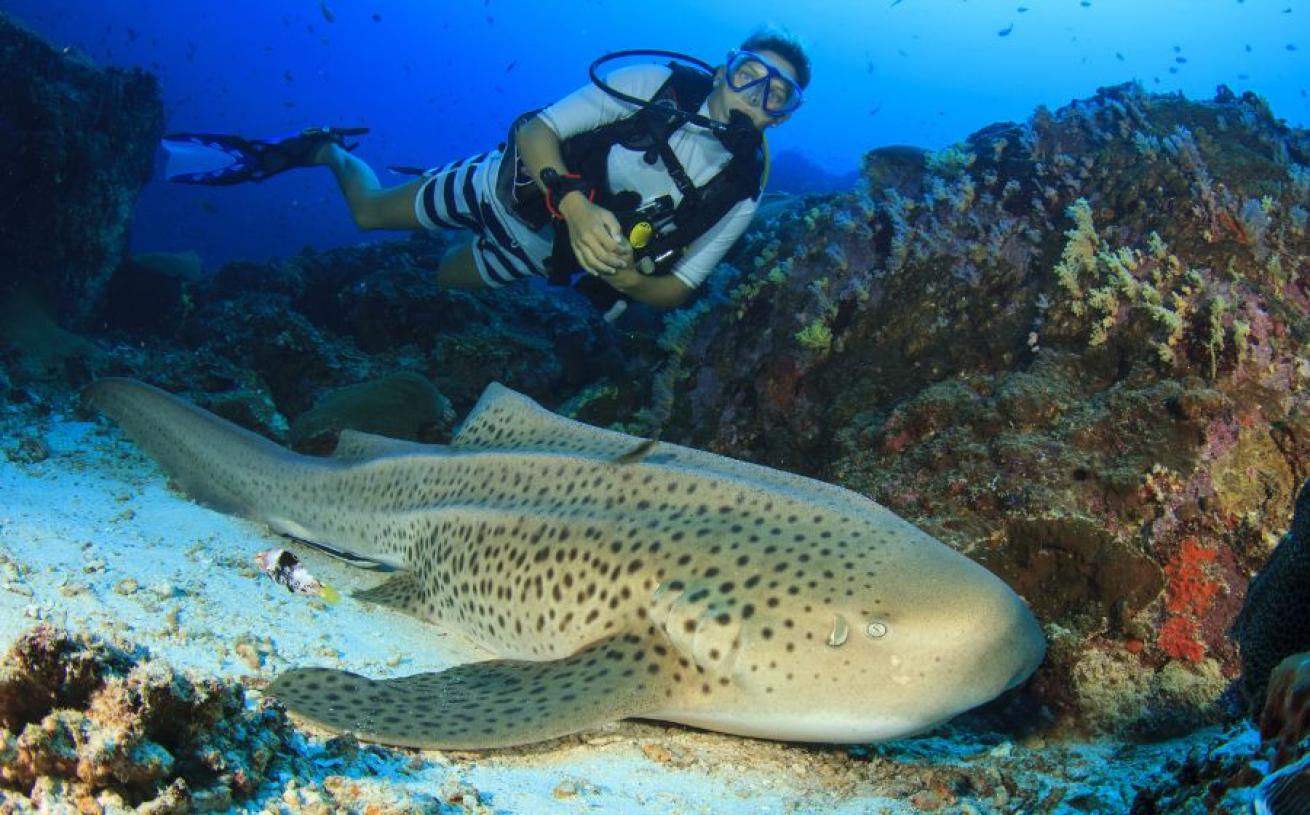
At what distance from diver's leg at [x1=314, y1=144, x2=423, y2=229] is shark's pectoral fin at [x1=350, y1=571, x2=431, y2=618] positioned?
4.82m

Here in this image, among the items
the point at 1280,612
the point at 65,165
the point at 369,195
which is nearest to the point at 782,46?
the point at 369,195

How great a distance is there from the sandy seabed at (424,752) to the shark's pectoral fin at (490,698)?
0.10 m

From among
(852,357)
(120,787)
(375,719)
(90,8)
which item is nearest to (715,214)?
(852,357)

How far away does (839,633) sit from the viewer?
108 inches

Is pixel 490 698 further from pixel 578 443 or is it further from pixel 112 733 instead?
pixel 578 443

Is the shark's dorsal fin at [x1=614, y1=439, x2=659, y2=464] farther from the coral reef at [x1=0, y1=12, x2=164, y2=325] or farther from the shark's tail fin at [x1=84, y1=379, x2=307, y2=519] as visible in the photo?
the coral reef at [x1=0, y1=12, x2=164, y2=325]

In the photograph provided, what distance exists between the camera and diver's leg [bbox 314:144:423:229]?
7.95 metres

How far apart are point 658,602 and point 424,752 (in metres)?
1.07

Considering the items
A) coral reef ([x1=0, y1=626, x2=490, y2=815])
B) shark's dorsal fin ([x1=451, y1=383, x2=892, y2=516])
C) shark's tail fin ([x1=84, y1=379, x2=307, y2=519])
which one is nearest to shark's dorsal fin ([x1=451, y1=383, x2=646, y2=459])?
shark's dorsal fin ([x1=451, y1=383, x2=892, y2=516])

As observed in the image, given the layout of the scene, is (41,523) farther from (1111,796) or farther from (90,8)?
(90,8)

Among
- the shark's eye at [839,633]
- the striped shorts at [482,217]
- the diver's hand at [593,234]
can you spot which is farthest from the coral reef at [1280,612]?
the striped shorts at [482,217]

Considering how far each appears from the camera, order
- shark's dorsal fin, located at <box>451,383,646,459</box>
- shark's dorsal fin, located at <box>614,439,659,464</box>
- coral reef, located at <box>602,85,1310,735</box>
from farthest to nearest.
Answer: shark's dorsal fin, located at <box>451,383,646,459</box> < shark's dorsal fin, located at <box>614,439,659,464</box> < coral reef, located at <box>602,85,1310,735</box>

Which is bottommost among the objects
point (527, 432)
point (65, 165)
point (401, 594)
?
point (401, 594)

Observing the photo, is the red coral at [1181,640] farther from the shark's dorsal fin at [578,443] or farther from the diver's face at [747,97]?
the diver's face at [747,97]
